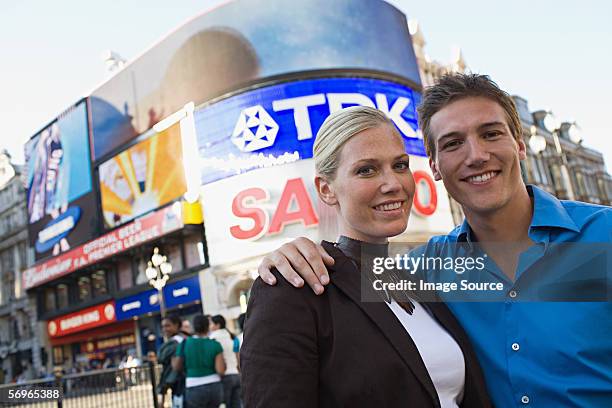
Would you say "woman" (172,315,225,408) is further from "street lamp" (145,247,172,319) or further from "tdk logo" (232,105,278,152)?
"tdk logo" (232,105,278,152)

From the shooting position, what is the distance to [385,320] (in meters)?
1.68

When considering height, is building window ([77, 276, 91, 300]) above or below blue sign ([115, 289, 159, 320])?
above

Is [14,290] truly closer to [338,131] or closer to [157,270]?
[157,270]

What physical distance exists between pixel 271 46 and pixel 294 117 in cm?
354

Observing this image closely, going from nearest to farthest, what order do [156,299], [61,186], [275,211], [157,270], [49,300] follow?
[157,270] → [275,211] → [156,299] → [61,186] → [49,300]

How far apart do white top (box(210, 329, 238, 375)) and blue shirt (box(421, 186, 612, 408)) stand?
5.67m

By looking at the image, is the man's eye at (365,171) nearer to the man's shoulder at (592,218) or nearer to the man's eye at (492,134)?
the man's eye at (492,134)

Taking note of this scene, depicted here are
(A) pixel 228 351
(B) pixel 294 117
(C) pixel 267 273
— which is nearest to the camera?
(C) pixel 267 273

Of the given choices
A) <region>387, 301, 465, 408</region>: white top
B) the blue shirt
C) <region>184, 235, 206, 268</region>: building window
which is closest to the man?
the blue shirt

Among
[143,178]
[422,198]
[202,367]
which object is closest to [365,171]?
[202,367]

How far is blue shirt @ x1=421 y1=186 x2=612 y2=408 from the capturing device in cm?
174

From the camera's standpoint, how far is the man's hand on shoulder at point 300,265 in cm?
164

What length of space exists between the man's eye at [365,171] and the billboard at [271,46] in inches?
834

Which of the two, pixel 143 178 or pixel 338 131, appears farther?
pixel 143 178
